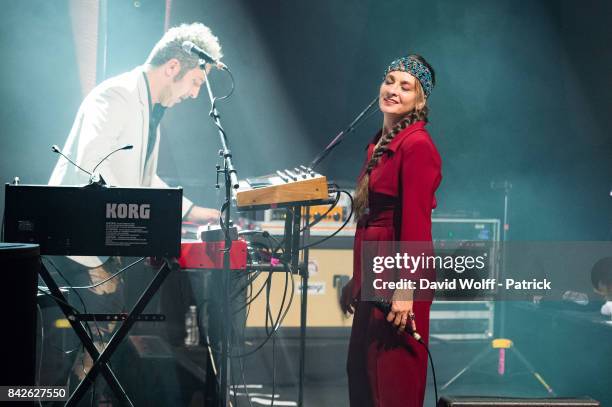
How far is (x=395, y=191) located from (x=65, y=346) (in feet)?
8.06

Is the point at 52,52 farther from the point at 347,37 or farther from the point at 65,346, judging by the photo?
the point at 347,37

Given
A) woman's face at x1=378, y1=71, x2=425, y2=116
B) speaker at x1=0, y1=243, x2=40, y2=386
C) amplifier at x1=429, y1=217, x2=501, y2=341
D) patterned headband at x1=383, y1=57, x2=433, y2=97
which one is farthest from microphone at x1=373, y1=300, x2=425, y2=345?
amplifier at x1=429, y1=217, x2=501, y2=341

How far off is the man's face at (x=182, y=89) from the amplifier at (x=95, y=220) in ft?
7.17

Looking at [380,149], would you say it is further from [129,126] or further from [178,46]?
[178,46]

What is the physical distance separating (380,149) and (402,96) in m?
0.25

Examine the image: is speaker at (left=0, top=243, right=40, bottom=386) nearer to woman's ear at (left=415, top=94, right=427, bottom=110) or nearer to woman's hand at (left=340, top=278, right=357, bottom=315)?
woman's hand at (left=340, top=278, right=357, bottom=315)

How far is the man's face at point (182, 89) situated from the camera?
4.91 meters

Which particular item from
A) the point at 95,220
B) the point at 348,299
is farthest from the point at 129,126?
the point at 348,299

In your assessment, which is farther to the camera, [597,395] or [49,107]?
[49,107]

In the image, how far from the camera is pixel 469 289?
16.5ft

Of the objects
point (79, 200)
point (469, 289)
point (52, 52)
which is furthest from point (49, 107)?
point (469, 289)

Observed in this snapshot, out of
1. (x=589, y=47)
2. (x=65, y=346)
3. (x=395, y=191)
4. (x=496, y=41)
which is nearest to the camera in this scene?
(x=395, y=191)

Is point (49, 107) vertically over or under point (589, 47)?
under

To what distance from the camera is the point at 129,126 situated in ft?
15.4
